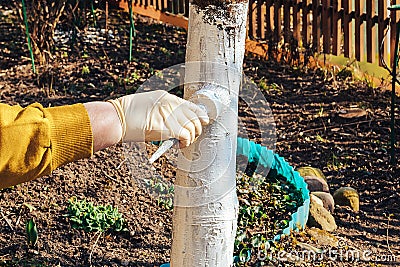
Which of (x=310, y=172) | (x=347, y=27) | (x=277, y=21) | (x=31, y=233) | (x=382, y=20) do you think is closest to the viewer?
(x=31, y=233)

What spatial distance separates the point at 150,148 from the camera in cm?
475

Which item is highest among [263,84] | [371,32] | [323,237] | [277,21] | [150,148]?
[277,21]

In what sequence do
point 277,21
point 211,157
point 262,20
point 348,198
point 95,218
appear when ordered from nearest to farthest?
1. point 211,157
2. point 95,218
3. point 348,198
4. point 277,21
5. point 262,20

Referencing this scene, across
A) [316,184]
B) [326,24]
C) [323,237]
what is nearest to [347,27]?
[326,24]

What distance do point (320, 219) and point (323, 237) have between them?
0.59 feet

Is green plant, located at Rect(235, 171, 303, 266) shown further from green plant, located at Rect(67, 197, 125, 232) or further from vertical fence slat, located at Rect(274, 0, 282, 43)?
vertical fence slat, located at Rect(274, 0, 282, 43)

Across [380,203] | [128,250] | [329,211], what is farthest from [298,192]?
[128,250]

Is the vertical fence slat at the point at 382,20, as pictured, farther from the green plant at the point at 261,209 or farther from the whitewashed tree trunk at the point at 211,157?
the whitewashed tree trunk at the point at 211,157

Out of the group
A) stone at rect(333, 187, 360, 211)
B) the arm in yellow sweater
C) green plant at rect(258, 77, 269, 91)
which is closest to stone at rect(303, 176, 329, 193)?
stone at rect(333, 187, 360, 211)

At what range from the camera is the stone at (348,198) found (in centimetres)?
438

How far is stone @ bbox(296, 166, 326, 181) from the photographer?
4.61 meters

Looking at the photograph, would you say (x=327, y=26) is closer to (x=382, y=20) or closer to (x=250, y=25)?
(x=382, y=20)

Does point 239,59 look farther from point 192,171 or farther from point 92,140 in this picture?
point 92,140

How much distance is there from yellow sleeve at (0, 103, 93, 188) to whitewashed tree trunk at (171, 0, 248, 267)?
1.90ft
